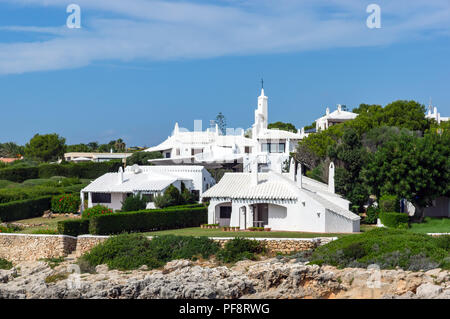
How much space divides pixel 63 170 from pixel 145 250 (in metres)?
39.1

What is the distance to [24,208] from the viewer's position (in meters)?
48.3

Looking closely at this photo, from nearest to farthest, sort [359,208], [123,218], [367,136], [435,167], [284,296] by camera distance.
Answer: [284,296]
[123,218]
[435,167]
[359,208]
[367,136]

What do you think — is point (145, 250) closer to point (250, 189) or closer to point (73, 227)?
point (73, 227)

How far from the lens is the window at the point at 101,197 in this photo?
50.6 metres

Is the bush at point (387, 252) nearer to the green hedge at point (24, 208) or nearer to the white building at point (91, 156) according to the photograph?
the green hedge at point (24, 208)

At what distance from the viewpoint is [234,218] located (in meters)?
42.3

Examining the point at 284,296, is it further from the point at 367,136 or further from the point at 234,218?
the point at 367,136

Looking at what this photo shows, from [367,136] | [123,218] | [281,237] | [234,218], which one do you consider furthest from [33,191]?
[367,136]

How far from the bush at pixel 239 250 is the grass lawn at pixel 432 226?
1084cm

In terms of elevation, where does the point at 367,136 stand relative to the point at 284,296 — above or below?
Result: above

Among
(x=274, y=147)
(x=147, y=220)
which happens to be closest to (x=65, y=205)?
(x=147, y=220)

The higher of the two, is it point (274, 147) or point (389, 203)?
point (274, 147)

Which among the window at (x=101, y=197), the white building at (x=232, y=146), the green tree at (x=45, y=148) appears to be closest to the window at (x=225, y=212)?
the window at (x=101, y=197)
